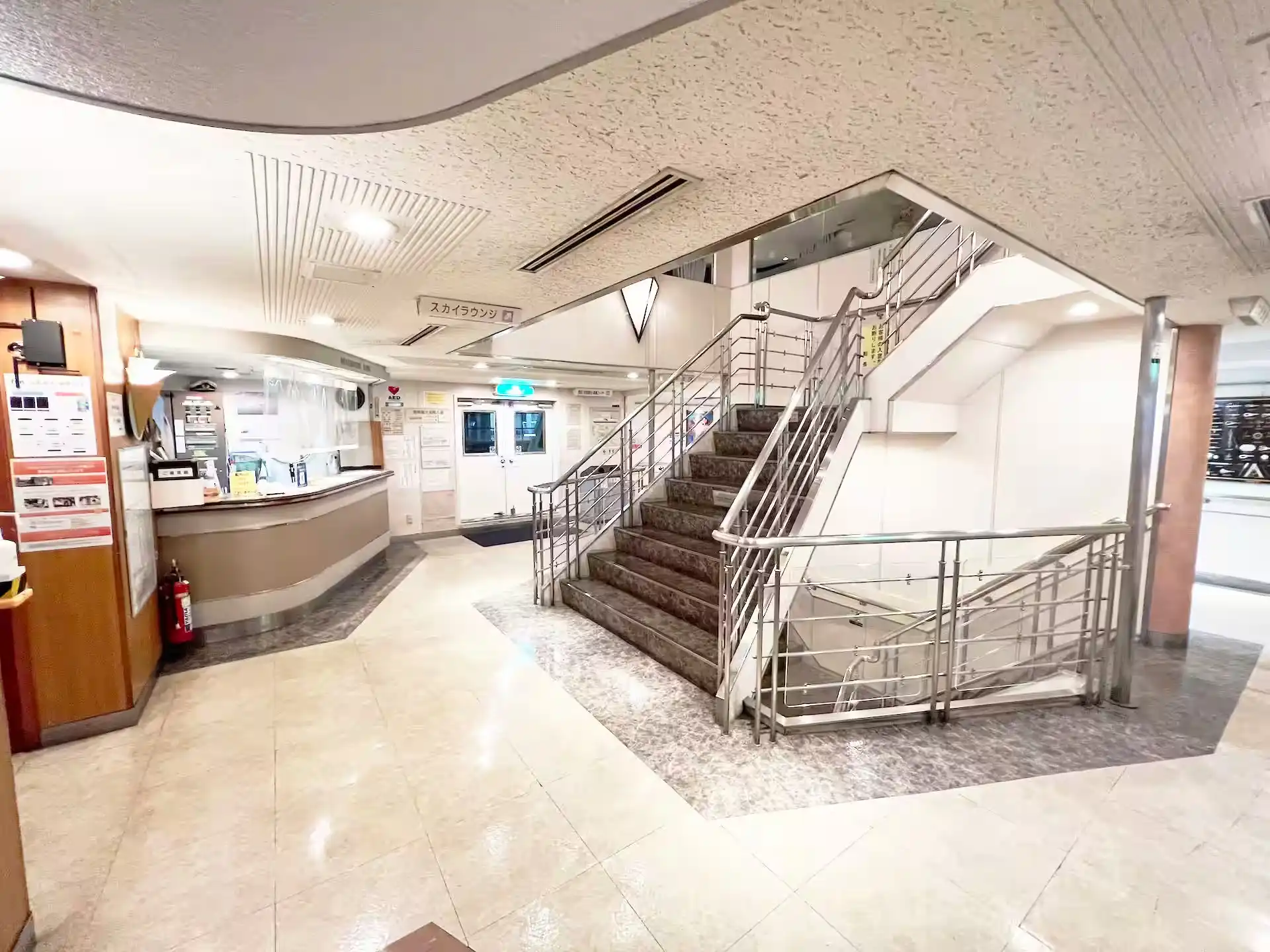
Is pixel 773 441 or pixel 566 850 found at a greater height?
pixel 773 441

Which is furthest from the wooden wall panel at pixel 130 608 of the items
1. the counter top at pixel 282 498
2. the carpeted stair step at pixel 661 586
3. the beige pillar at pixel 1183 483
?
the beige pillar at pixel 1183 483

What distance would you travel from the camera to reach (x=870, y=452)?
169 inches

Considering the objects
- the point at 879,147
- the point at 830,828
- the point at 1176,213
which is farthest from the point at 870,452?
the point at 879,147

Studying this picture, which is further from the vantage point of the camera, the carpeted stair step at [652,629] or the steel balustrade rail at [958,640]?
the carpeted stair step at [652,629]

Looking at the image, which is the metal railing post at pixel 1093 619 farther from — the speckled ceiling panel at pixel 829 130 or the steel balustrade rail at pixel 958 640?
the speckled ceiling panel at pixel 829 130

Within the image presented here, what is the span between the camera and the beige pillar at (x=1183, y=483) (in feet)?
11.8

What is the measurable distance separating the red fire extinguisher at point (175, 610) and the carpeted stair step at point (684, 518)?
340 cm

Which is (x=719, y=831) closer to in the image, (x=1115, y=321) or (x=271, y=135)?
(x=271, y=135)

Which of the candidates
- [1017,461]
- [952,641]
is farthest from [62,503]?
[1017,461]

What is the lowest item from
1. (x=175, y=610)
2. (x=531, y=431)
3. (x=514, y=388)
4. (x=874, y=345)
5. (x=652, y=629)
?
(x=652, y=629)

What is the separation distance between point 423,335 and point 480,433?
12.3 ft

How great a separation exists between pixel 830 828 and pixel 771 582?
100 cm

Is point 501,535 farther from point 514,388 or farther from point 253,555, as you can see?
point 253,555

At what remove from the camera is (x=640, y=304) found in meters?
6.45
